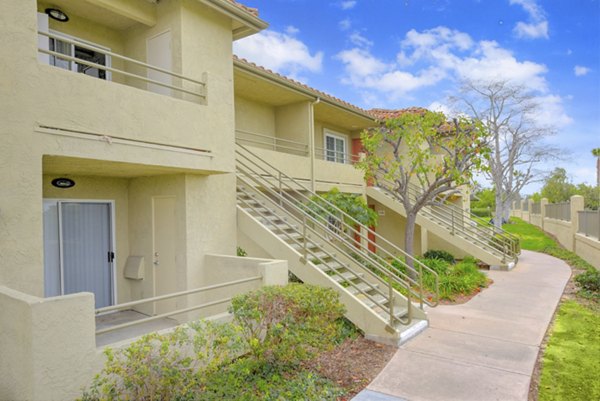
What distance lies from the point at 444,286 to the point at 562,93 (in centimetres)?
2449

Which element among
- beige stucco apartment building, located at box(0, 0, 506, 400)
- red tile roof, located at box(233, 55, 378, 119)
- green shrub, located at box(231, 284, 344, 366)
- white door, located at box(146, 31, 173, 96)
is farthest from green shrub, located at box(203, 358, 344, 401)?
red tile roof, located at box(233, 55, 378, 119)

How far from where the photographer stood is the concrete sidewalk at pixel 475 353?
17.7 feet

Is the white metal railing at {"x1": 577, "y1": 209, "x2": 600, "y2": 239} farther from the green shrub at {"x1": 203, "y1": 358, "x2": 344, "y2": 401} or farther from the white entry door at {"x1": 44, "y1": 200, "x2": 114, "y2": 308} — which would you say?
the white entry door at {"x1": 44, "y1": 200, "x2": 114, "y2": 308}

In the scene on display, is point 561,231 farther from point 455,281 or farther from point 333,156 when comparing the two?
point 455,281

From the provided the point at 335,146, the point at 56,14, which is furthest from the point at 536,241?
the point at 56,14

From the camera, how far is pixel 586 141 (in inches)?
1296

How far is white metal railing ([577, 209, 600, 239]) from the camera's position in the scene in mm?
15281

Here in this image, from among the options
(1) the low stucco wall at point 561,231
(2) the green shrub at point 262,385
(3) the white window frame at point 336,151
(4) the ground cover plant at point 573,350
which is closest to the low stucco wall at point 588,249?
(1) the low stucco wall at point 561,231

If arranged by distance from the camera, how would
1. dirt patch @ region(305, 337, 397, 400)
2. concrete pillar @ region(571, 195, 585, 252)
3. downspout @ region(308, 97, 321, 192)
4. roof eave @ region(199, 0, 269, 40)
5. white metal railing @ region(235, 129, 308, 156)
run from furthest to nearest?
concrete pillar @ region(571, 195, 585, 252) → downspout @ region(308, 97, 321, 192) → white metal railing @ region(235, 129, 308, 156) → roof eave @ region(199, 0, 269, 40) → dirt patch @ region(305, 337, 397, 400)

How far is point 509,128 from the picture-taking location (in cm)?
2797

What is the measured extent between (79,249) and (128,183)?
187cm

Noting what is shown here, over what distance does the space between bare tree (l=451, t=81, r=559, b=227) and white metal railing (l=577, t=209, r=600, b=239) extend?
8816 mm

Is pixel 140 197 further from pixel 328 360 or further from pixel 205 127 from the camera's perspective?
pixel 328 360

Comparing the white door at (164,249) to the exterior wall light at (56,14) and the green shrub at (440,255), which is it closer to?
the exterior wall light at (56,14)
